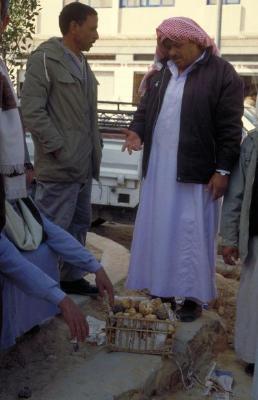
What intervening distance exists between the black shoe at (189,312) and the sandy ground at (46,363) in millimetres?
306

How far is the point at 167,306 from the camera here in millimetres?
3686

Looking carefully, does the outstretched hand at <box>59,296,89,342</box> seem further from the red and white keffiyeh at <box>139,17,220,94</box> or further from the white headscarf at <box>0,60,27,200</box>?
the red and white keffiyeh at <box>139,17,220,94</box>

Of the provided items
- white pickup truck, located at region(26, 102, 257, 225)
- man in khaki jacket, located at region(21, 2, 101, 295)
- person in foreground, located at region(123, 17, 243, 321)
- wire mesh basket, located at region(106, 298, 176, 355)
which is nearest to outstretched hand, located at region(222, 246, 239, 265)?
person in foreground, located at region(123, 17, 243, 321)

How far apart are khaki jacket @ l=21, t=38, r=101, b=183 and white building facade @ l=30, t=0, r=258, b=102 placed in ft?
71.8

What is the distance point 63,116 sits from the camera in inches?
161

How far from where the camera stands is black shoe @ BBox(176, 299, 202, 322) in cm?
409

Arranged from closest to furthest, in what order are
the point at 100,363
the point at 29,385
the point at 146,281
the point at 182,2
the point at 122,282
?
the point at 29,385
the point at 100,363
the point at 146,281
the point at 122,282
the point at 182,2

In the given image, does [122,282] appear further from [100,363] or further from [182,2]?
[182,2]

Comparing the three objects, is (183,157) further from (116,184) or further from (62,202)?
(116,184)

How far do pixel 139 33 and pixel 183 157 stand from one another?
79.6ft

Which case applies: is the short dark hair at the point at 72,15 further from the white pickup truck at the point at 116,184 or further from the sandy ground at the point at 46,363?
the white pickup truck at the point at 116,184

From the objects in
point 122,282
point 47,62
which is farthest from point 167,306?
point 47,62

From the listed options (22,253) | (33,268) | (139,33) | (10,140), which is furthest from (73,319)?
(139,33)

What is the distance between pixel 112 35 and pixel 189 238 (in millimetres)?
24627
